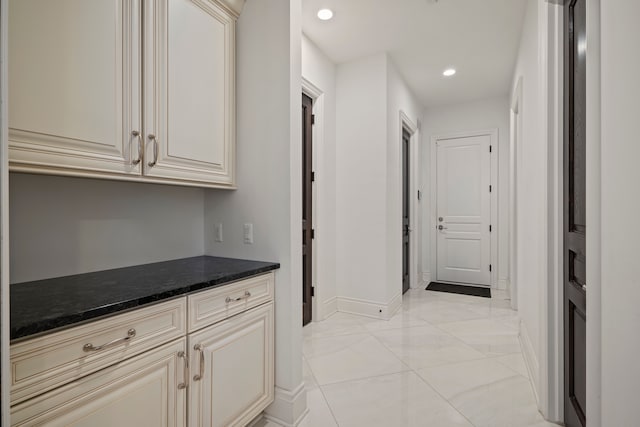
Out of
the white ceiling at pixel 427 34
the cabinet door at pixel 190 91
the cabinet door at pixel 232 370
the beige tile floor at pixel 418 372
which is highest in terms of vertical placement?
the white ceiling at pixel 427 34

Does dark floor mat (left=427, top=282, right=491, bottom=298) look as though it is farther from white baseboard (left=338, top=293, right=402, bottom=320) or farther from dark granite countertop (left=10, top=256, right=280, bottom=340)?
dark granite countertop (left=10, top=256, right=280, bottom=340)

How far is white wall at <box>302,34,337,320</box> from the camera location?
10.6 ft

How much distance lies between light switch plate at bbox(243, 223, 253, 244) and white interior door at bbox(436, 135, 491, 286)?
13.2 ft

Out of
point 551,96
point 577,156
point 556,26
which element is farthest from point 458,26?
point 577,156

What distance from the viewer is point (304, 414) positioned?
5.82ft

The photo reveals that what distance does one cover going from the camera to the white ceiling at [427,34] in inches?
101

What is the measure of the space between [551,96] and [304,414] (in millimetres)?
2193

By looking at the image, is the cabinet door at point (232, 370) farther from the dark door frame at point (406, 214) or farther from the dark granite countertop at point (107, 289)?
the dark door frame at point (406, 214)

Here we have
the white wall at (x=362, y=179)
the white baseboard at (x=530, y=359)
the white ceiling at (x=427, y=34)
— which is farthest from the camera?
the white wall at (x=362, y=179)

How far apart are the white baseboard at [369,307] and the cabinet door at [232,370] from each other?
1.86 meters

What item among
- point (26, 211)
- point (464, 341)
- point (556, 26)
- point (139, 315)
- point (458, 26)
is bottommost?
point (464, 341)

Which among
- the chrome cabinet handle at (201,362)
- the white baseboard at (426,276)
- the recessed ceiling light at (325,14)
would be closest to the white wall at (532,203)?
the recessed ceiling light at (325,14)

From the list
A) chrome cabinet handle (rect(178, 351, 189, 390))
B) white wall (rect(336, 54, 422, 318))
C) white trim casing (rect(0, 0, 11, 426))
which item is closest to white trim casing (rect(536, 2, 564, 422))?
white wall (rect(336, 54, 422, 318))

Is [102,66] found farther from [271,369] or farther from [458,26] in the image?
[458,26]
